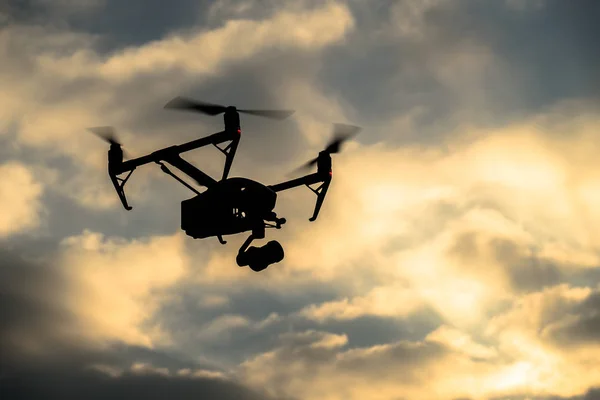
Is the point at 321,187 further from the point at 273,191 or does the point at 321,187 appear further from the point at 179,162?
the point at 179,162

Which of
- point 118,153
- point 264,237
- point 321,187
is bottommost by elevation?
point 264,237

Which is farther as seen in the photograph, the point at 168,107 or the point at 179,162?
the point at 179,162

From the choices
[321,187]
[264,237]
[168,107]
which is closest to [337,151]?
[321,187]

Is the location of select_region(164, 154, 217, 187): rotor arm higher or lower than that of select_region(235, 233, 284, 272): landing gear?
higher

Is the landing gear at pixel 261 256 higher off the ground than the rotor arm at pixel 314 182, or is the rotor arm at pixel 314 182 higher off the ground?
the rotor arm at pixel 314 182

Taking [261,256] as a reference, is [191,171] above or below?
above

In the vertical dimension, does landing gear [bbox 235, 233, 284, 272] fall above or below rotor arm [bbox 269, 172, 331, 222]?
below

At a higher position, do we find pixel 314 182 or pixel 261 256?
pixel 314 182

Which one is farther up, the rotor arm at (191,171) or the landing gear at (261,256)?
the rotor arm at (191,171)
